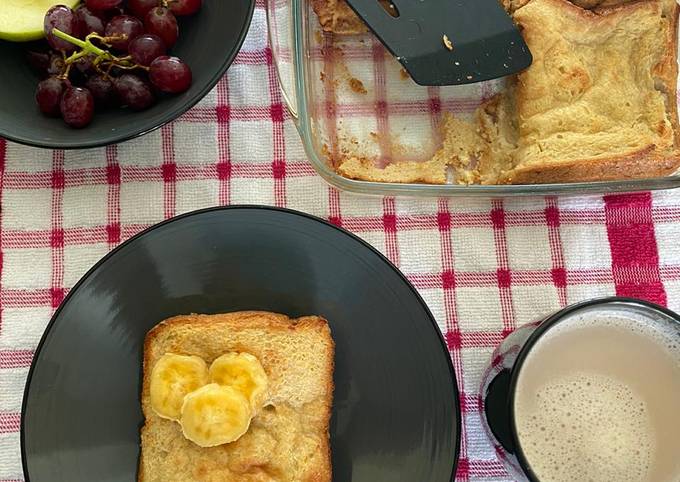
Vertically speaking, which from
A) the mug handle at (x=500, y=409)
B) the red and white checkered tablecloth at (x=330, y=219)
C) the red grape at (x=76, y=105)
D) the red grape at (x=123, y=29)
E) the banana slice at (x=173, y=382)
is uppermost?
the red grape at (x=123, y=29)

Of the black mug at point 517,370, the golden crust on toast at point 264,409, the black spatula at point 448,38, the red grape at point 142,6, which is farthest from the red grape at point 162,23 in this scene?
the black mug at point 517,370

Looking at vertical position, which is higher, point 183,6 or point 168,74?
point 183,6

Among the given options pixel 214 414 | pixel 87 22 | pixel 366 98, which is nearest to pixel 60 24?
pixel 87 22

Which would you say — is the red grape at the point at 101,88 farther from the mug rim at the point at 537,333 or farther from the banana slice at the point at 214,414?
the mug rim at the point at 537,333

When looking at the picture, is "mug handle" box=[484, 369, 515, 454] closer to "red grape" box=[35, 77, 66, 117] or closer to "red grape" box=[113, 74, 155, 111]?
"red grape" box=[113, 74, 155, 111]

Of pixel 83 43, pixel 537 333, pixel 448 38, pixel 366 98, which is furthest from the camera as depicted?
pixel 366 98

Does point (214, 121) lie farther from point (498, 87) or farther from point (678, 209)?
point (678, 209)

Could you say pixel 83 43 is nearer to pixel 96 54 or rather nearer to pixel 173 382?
pixel 96 54
